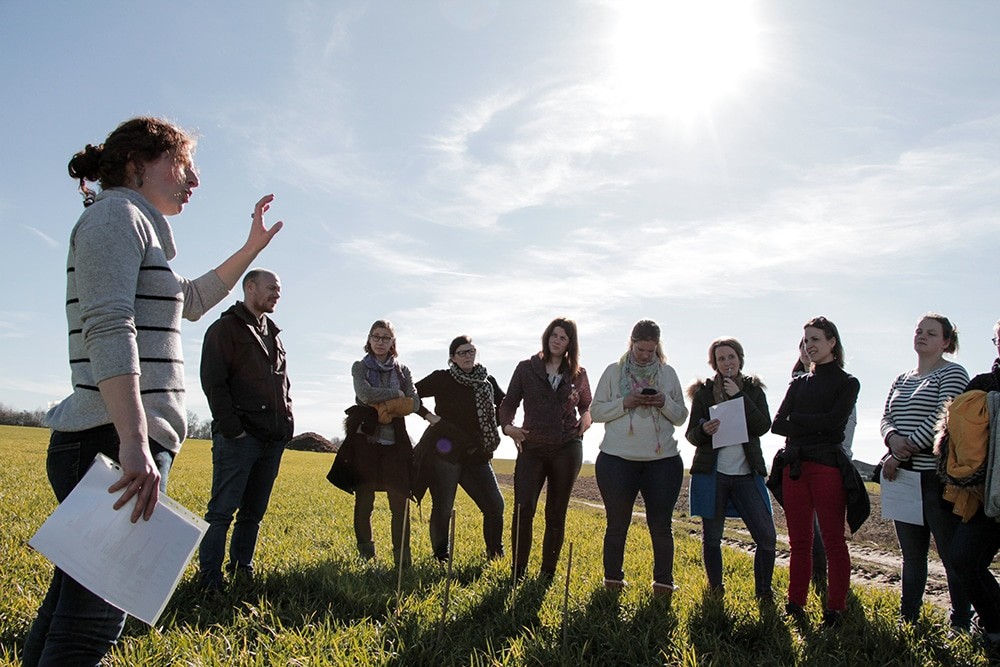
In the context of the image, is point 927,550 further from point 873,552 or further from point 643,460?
point 873,552

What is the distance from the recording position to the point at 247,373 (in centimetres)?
516

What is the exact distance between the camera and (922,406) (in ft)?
17.6

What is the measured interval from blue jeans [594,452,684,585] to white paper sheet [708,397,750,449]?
15.6 inches

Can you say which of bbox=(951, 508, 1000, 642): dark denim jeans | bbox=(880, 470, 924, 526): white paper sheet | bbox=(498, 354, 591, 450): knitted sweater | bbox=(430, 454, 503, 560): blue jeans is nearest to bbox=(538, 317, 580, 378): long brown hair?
bbox=(498, 354, 591, 450): knitted sweater

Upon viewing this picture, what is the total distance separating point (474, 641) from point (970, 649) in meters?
3.12

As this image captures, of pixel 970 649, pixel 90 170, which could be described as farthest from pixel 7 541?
pixel 970 649

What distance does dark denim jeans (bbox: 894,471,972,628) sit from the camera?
4.82 m

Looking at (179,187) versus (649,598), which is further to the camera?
(649,598)

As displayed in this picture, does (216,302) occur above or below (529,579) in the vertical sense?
above

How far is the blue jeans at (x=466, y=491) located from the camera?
698 centimetres

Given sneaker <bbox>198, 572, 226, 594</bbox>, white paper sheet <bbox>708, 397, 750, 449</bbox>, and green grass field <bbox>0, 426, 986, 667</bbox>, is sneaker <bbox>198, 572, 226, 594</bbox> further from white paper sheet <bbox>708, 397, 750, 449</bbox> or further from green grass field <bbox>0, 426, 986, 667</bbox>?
white paper sheet <bbox>708, 397, 750, 449</bbox>

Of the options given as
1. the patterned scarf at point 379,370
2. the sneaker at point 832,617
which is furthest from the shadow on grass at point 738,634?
the patterned scarf at point 379,370

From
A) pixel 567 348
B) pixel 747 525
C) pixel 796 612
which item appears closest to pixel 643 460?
pixel 747 525

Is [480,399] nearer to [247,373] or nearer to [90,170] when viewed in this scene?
[247,373]
